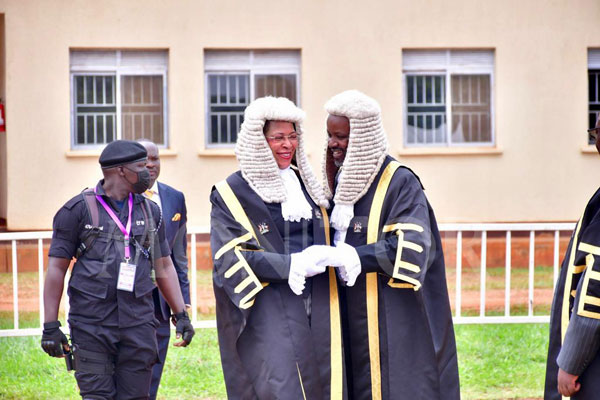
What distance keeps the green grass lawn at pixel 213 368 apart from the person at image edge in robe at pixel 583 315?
3.36 metres

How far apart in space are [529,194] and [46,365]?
9039mm

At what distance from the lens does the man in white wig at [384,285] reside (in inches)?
201

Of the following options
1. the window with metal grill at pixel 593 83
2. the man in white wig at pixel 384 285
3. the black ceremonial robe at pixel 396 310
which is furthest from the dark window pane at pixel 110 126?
the black ceremonial robe at pixel 396 310

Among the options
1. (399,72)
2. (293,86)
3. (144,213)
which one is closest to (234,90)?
(293,86)

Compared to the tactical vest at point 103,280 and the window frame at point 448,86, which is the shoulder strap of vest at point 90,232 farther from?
the window frame at point 448,86

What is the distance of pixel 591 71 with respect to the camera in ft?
49.6

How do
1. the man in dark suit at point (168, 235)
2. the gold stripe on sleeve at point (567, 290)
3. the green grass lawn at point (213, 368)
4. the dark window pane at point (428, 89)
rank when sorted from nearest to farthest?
the gold stripe on sleeve at point (567, 290) → the man in dark suit at point (168, 235) → the green grass lawn at point (213, 368) → the dark window pane at point (428, 89)

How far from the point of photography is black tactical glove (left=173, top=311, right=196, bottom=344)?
575 cm

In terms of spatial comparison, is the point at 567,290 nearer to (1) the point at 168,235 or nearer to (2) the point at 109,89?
(1) the point at 168,235

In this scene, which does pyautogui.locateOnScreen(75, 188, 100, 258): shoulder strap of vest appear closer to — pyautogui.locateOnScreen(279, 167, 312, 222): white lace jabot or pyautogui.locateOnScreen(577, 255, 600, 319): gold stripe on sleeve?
pyautogui.locateOnScreen(279, 167, 312, 222): white lace jabot

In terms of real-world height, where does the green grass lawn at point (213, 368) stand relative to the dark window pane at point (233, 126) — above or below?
below

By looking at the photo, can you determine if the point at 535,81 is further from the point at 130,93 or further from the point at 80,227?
the point at 80,227

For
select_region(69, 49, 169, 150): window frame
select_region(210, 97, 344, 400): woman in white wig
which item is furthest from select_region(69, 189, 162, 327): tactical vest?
select_region(69, 49, 169, 150): window frame

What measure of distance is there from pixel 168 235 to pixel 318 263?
187cm
